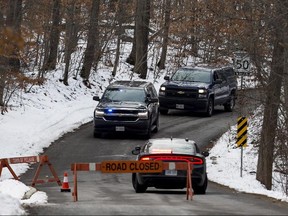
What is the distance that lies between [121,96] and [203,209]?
626 inches

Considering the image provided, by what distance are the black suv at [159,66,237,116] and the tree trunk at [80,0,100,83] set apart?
612cm

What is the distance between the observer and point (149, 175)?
17.8 m

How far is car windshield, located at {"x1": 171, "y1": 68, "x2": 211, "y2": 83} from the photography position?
119 feet

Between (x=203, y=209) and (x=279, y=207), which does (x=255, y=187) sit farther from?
(x=203, y=209)

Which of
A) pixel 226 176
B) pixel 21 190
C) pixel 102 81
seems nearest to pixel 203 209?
pixel 21 190

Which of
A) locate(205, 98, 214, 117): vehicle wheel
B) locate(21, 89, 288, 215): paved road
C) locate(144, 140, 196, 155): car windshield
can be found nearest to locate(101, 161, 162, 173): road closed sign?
locate(21, 89, 288, 215): paved road

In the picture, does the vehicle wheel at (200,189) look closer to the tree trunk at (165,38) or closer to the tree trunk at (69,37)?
the tree trunk at (69,37)

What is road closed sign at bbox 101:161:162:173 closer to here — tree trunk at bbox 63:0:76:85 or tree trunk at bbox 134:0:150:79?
tree trunk at bbox 63:0:76:85

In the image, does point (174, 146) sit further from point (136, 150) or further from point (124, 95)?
point (124, 95)

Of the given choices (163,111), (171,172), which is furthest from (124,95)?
(171,172)

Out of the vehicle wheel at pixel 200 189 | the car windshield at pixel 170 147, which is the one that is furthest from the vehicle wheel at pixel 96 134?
the vehicle wheel at pixel 200 189

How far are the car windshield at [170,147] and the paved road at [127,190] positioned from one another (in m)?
0.98

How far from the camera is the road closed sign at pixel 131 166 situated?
1616 centimetres

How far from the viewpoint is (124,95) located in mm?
29734
